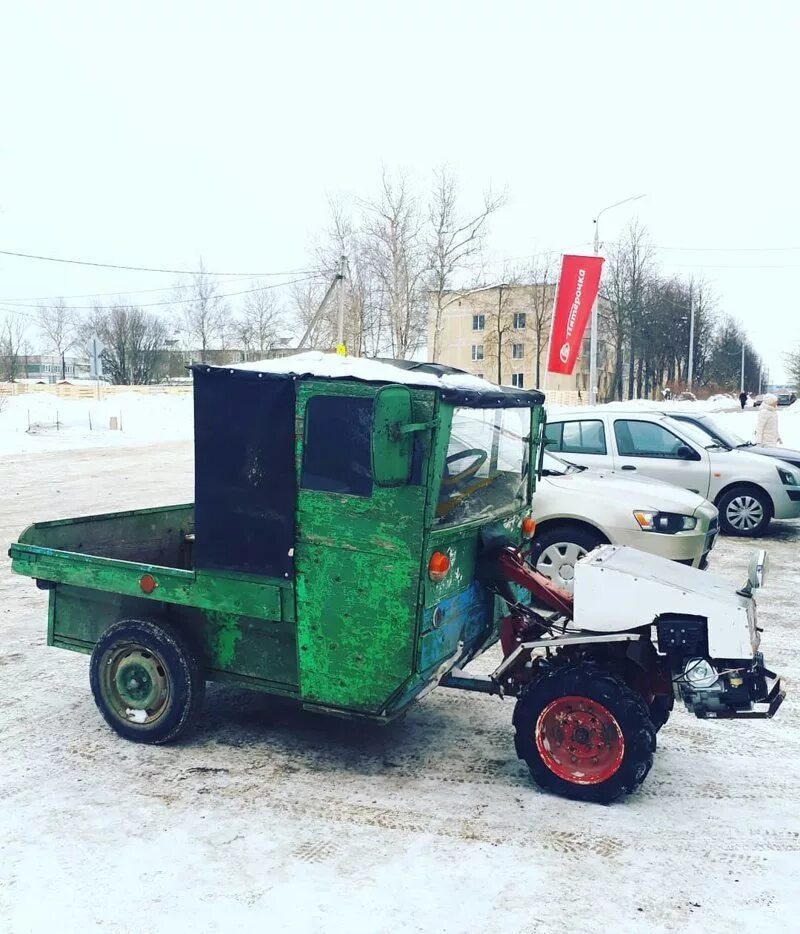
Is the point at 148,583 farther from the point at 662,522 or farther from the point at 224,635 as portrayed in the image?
the point at 662,522

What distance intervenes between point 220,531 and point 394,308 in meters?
39.5

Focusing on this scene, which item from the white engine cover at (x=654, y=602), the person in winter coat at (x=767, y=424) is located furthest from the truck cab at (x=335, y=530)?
the person in winter coat at (x=767, y=424)

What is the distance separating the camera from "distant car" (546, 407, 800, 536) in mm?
10969

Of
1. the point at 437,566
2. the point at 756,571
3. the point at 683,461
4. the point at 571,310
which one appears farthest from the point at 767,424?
the point at 437,566

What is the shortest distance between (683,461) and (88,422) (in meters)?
28.7

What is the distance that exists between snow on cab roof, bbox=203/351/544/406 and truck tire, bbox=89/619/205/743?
152 centimetres

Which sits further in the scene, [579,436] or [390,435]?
[579,436]

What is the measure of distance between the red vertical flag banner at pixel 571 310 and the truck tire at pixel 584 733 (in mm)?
19222

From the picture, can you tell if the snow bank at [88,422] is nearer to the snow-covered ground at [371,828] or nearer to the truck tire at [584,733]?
the snow-covered ground at [371,828]

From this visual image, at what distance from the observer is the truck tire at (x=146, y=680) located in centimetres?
475

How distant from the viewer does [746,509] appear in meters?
11.5

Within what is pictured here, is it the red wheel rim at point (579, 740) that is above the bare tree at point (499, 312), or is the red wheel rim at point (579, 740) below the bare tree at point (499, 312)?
below

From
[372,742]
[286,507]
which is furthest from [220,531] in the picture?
[372,742]

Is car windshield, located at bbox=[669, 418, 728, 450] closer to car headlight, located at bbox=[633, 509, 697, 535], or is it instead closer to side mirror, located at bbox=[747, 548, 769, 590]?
car headlight, located at bbox=[633, 509, 697, 535]
